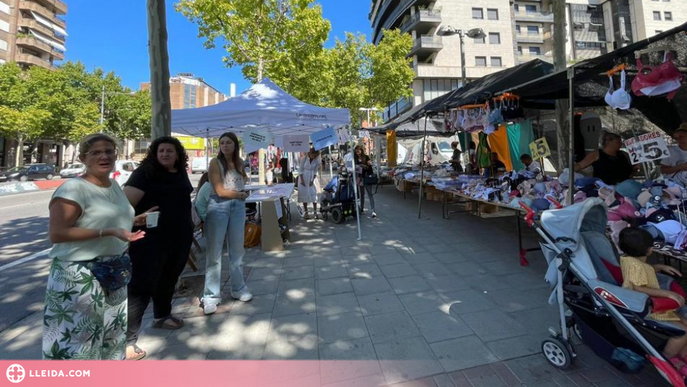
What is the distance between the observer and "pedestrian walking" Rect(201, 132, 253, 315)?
10.3 ft

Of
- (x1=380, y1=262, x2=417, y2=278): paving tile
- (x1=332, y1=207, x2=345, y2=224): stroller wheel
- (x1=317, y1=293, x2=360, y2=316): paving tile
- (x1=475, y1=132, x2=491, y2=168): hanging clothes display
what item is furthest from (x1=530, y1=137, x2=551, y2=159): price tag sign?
(x1=332, y1=207, x2=345, y2=224): stroller wheel

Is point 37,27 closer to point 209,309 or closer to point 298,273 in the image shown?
point 298,273

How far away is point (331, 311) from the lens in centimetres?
316

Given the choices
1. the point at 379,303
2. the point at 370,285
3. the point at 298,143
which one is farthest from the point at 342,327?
the point at 298,143

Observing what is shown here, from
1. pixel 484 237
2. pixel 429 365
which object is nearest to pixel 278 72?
pixel 484 237

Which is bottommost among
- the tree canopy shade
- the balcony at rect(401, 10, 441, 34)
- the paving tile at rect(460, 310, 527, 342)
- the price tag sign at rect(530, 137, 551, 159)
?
the paving tile at rect(460, 310, 527, 342)

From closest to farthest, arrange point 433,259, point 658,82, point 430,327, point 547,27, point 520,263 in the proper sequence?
point 430,327, point 658,82, point 520,263, point 433,259, point 547,27

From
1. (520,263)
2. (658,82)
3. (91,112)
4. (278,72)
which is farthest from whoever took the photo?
Result: (91,112)

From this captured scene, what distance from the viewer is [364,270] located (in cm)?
428

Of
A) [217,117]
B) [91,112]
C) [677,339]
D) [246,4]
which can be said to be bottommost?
[677,339]

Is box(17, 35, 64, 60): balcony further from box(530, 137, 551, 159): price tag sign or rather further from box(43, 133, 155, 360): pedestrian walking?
box(530, 137, 551, 159): price tag sign

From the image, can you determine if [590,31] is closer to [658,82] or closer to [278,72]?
[278,72]

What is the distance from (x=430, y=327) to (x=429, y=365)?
537mm

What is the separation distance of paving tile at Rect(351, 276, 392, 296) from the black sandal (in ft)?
6.06
